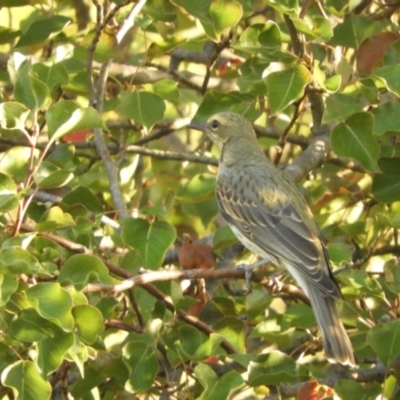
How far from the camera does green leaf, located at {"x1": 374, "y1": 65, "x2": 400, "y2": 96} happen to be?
4305 millimetres

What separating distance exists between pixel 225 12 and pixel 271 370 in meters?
1.64

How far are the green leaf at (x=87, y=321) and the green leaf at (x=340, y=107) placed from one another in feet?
5.21

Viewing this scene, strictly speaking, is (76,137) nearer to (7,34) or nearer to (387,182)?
(7,34)

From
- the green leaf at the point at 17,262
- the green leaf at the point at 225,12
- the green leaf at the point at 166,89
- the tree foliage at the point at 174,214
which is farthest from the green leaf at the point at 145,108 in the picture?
the green leaf at the point at 17,262

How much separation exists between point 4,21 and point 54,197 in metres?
1.94

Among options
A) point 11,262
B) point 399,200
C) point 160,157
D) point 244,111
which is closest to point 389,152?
point 399,200

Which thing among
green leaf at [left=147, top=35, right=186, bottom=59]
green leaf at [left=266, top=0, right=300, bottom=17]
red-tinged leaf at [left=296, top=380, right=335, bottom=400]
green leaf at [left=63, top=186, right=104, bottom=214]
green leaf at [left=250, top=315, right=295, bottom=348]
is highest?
green leaf at [left=266, top=0, right=300, bottom=17]

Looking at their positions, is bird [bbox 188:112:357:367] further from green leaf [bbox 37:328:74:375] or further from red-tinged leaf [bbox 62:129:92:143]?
green leaf [bbox 37:328:74:375]

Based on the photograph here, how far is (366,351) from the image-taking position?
5.20 meters

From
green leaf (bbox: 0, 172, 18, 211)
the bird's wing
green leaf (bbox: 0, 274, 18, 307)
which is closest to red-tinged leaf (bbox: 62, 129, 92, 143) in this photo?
the bird's wing

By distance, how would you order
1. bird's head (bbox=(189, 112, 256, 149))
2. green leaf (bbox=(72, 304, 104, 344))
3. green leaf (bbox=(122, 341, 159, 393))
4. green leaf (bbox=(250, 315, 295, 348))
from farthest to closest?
bird's head (bbox=(189, 112, 256, 149))
green leaf (bbox=(250, 315, 295, 348))
green leaf (bbox=(122, 341, 159, 393))
green leaf (bbox=(72, 304, 104, 344))

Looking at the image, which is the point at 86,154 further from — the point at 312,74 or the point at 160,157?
the point at 312,74

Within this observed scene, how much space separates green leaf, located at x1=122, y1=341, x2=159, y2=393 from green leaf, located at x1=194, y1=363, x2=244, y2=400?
285mm

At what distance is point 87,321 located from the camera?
137 inches
